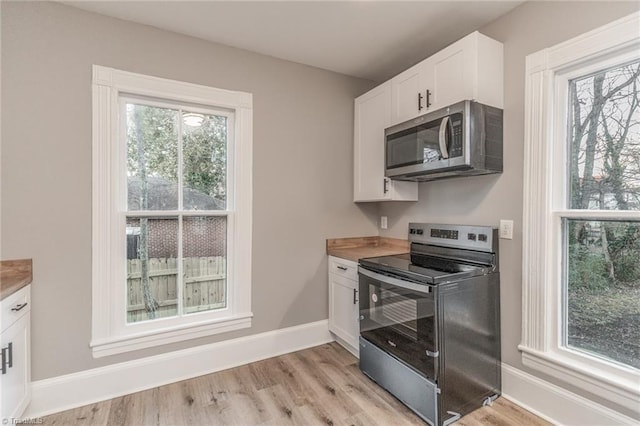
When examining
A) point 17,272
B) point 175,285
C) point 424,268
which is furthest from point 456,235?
point 17,272

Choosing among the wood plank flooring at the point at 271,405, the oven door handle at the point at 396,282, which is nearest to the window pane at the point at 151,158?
the wood plank flooring at the point at 271,405

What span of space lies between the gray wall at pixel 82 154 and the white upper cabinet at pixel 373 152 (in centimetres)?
46

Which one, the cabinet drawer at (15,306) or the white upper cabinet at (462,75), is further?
the white upper cabinet at (462,75)

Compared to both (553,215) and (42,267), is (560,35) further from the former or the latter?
(42,267)

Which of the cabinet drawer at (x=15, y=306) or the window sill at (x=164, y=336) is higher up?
the cabinet drawer at (x=15, y=306)

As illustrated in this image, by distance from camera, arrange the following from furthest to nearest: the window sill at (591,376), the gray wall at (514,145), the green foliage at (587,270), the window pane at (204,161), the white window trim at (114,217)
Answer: the window pane at (204,161) < the white window trim at (114,217) < the gray wall at (514,145) < the green foliage at (587,270) < the window sill at (591,376)

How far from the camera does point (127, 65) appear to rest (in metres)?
2.12

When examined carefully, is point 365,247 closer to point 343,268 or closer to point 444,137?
point 343,268

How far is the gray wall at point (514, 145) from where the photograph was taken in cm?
177

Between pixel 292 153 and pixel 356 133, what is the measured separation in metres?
0.68

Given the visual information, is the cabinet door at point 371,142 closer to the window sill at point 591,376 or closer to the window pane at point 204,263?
the window pane at point 204,263

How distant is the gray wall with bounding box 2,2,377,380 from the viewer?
187 centimetres

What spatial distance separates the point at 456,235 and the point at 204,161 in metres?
1.99

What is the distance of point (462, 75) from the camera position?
1970mm
